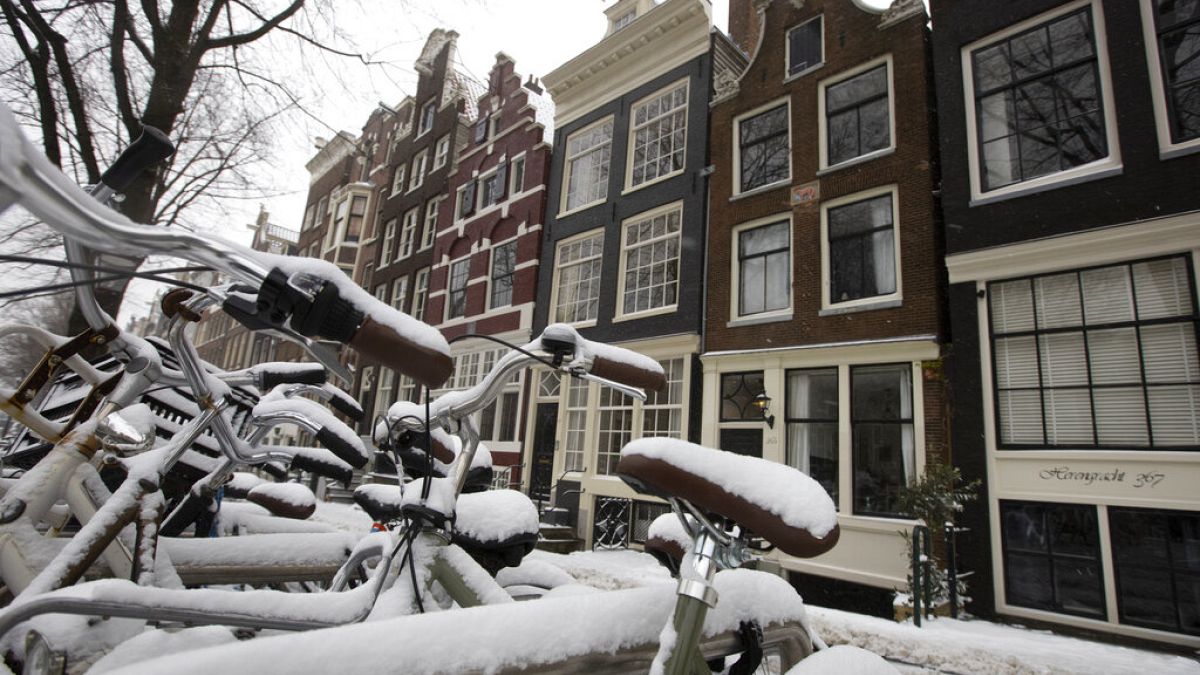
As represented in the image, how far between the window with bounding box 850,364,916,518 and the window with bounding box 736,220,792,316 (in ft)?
6.76

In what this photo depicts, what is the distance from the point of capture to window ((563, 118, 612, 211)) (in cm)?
1503

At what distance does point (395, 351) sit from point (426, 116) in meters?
24.1

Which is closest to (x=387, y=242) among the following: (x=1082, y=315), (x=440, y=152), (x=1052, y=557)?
(x=440, y=152)

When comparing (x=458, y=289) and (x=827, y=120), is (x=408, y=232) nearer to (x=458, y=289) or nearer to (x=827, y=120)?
(x=458, y=289)

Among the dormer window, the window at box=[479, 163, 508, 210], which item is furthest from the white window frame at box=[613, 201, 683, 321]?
the dormer window

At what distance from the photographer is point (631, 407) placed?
1268 centimetres

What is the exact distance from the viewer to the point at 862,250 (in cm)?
970

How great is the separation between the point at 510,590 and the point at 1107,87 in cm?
978

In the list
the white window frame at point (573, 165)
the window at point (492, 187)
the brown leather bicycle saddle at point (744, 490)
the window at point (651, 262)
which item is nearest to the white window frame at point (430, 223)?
the window at point (492, 187)

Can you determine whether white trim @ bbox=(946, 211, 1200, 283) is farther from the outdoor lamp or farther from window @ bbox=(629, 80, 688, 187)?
window @ bbox=(629, 80, 688, 187)

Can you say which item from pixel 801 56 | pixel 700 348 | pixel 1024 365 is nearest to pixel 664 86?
pixel 801 56

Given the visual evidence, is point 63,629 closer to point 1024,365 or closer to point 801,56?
point 1024,365

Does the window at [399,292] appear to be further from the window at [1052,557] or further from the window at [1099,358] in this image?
the window at [1052,557]

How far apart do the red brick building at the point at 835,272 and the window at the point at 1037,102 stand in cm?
77
